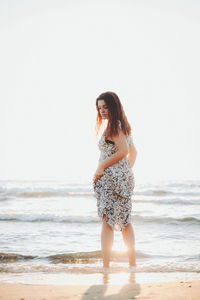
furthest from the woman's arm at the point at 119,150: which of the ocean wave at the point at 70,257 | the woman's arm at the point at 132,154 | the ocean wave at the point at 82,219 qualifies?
the ocean wave at the point at 82,219

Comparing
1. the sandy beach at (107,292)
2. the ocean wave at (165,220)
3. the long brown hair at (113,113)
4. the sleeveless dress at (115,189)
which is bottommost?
the ocean wave at (165,220)

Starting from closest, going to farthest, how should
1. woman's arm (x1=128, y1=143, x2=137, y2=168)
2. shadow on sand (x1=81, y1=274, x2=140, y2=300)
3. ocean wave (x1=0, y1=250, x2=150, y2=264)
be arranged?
shadow on sand (x1=81, y1=274, x2=140, y2=300), woman's arm (x1=128, y1=143, x2=137, y2=168), ocean wave (x1=0, y1=250, x2=150, y2=264)

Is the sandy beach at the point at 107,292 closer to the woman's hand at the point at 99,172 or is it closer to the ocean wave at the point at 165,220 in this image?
the woman's hand at the point at 99,172

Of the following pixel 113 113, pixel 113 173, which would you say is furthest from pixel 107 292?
pixel 113 113

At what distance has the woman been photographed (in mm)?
3484

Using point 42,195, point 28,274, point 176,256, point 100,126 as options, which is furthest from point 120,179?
point 42,195

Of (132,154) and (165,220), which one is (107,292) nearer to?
(132,154)

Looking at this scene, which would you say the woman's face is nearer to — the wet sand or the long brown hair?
the long brown hair

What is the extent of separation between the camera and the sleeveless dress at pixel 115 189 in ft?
11.5

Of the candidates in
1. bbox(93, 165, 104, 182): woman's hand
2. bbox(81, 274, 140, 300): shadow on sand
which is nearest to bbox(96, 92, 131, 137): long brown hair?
Answer: bbox(93, 165, 104, 182): woman's hand

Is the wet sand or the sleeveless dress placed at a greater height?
the sleeveless dress

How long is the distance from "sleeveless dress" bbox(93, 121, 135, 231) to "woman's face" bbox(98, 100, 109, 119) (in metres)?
0.20

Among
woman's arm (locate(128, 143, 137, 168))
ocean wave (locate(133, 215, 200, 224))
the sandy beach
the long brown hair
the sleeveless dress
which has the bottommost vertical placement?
ocean wave (locate(133, 215, 200, 224))

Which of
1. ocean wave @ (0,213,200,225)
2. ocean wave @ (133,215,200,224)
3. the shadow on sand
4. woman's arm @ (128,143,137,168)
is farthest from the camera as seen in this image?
ocean wave @ (0,213,200,225)
